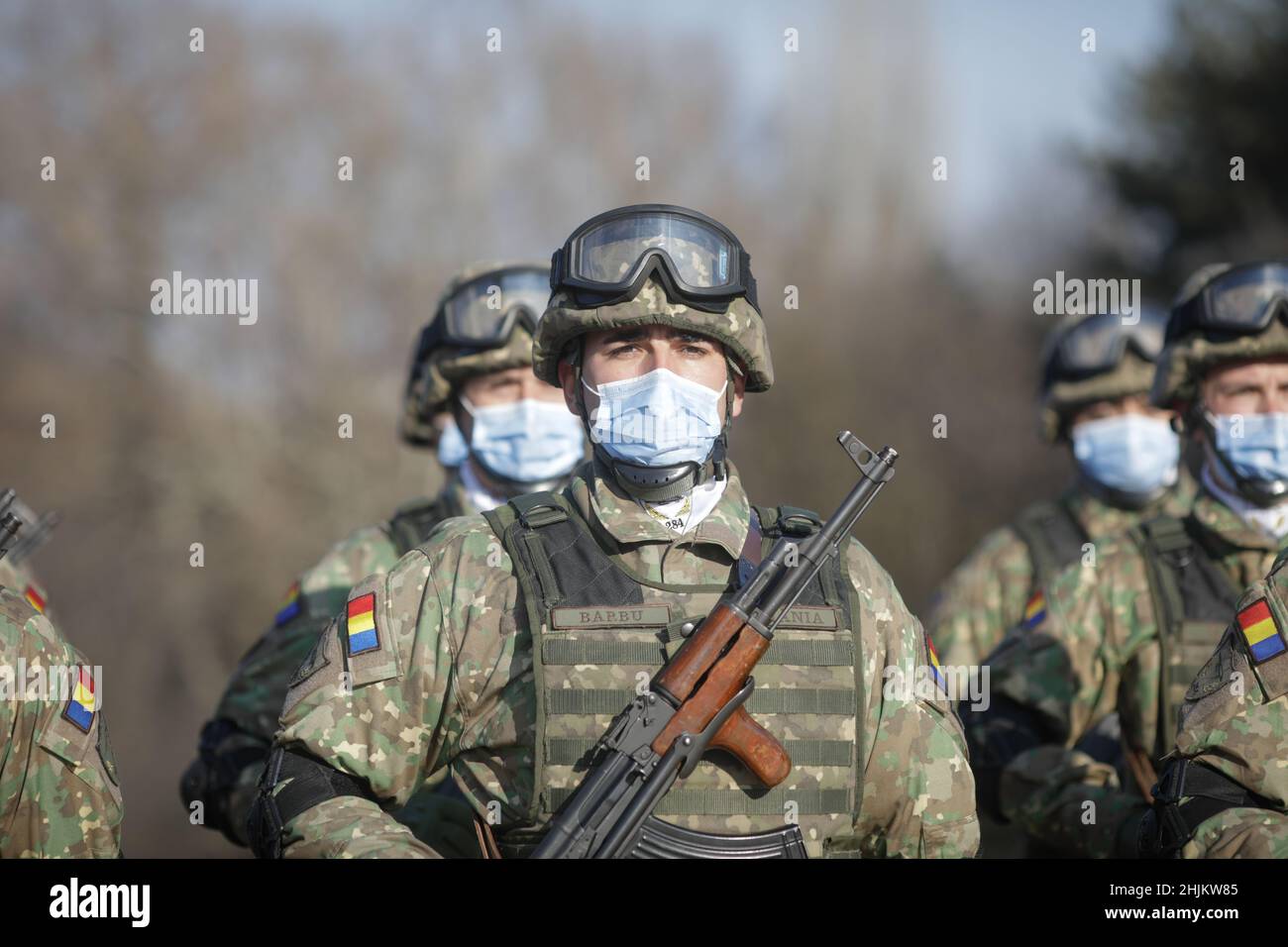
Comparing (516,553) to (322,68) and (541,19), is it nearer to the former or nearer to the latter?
(322,68)

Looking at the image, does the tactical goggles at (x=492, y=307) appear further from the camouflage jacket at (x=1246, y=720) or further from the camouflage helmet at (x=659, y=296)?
the camouflage jacket at (x=1246, y=720)

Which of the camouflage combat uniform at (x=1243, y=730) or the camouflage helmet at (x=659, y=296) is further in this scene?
the camouflage helmet at (x=659, y=296)

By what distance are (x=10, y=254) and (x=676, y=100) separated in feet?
34.3

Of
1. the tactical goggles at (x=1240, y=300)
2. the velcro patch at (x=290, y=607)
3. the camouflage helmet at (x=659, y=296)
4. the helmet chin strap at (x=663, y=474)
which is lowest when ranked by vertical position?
the velcro patch at (x=290, y=607)

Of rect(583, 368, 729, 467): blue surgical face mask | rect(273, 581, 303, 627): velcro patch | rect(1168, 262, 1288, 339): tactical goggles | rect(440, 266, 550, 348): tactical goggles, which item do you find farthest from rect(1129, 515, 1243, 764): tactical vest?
rect(273, 581, 303, 627): velcro patch

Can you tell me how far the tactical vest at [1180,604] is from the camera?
5.68m

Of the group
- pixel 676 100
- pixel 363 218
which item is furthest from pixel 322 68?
pixel 676 100

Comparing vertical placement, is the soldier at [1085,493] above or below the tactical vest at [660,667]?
above

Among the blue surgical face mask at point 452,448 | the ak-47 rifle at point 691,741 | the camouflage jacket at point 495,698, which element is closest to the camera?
the ak-47 rifle at point 691,741

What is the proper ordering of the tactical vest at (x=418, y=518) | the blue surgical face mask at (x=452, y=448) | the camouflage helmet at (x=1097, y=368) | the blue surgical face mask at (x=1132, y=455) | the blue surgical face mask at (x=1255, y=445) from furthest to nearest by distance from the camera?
1. the camouflage helmet at (x=1097, y=368)
2. the blue surgical face mask at (x=1132, y=455)
3. the blue surgical face mask at (x=452, y=448)
4. the tactical vest at (x=418, y=518)
5. the blue surgical face mask at (x=1255, y=445)

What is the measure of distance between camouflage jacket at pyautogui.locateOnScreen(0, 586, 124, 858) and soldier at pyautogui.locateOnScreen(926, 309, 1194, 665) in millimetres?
4613

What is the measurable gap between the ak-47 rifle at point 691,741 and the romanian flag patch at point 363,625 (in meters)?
0.65

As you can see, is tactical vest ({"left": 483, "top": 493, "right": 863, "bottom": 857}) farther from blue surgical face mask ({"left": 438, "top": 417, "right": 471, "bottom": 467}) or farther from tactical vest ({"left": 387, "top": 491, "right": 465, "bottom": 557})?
blue surgical face mask ({"left": 438, "top": 417, "right": 471, "bottom": 467})

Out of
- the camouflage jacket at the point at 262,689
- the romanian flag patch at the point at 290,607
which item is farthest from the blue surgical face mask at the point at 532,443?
the romanian flag patch at the point at 290,607
